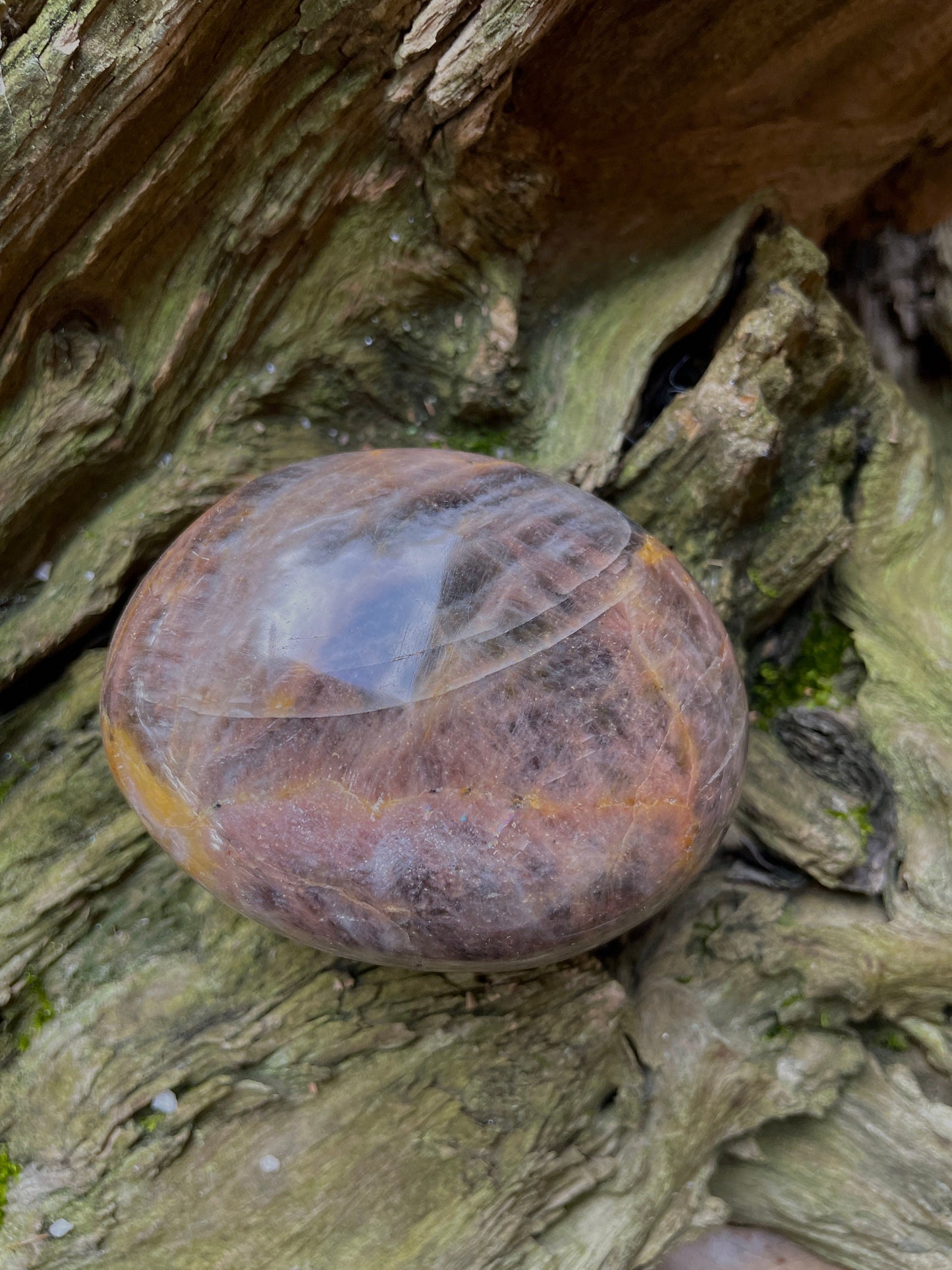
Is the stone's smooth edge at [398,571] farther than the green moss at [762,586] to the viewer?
No

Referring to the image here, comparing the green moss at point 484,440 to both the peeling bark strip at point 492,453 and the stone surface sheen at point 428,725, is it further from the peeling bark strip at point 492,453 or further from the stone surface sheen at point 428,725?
the stone surface sheen at point 428,725

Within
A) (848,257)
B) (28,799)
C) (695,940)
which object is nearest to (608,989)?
(695,940)

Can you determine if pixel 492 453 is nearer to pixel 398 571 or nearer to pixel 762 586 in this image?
pixel 762 586

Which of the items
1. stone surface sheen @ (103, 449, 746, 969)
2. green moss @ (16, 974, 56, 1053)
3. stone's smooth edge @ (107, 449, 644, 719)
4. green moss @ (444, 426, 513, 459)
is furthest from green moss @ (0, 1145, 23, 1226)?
green moss @ (444, 426, 513, 459)

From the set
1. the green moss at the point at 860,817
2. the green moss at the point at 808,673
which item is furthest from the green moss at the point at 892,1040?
the green moss at the point at 808,673

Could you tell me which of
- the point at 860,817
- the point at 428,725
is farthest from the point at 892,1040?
the point at 428,725

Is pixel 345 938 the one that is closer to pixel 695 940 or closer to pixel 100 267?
pixel 695 940
